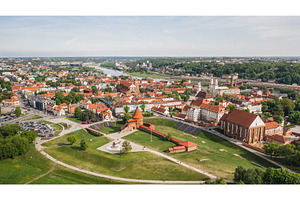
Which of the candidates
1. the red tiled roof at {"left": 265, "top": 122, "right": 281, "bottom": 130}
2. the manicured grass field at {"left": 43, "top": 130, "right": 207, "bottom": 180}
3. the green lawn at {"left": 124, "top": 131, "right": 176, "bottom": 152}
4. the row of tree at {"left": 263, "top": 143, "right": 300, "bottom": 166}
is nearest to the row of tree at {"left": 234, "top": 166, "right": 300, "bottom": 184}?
the manicured grass field at {"left": 43, "top": 130, "right": 207, "bottom": 180}

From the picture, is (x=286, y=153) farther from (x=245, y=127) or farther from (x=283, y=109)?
(x=283, y=109)

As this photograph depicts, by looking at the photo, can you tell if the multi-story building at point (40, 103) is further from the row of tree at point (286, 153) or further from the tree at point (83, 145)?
the row of tree at point (286, 153)

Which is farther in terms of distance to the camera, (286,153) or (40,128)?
(40,128)

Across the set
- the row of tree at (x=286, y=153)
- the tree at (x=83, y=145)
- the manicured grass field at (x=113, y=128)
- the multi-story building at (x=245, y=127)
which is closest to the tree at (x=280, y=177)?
the row of tree at (x=286, y=153)

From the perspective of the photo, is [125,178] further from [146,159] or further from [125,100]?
[125,100]

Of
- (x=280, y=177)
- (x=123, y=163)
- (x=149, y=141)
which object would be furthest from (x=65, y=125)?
(x=280, y=177)
